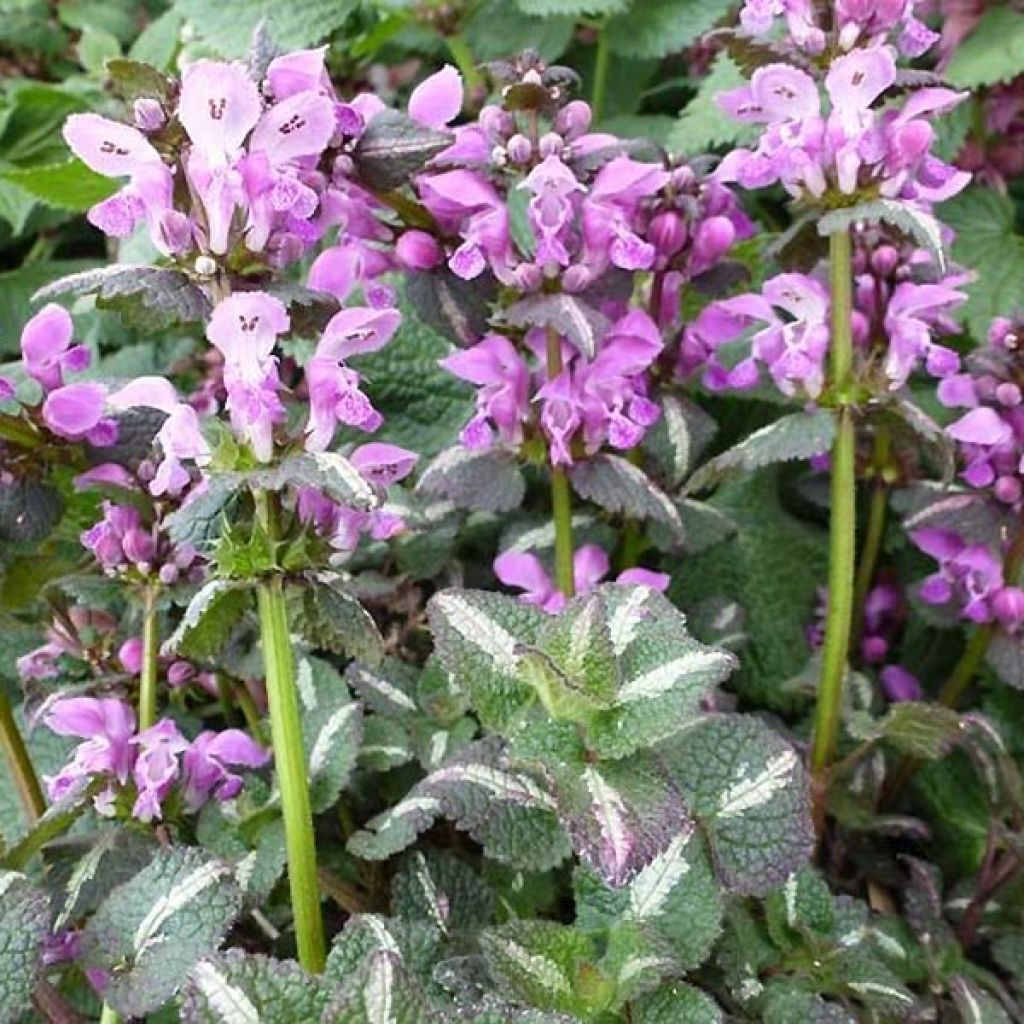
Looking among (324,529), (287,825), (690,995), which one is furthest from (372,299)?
(690,995)

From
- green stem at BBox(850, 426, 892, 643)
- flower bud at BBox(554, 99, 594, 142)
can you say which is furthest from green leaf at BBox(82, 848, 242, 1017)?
green stem at BBox(850, 426, 892, 643)

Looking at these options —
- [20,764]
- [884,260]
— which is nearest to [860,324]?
[884,260]

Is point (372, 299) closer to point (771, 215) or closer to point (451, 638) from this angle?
point (451, 638)

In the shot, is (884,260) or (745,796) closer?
(745,796)

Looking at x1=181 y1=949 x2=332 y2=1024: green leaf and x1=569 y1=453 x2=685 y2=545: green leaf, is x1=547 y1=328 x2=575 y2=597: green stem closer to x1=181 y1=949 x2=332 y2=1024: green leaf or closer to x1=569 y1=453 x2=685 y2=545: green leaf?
x1=569 y1=453 x2=685 y2=545: green leaf

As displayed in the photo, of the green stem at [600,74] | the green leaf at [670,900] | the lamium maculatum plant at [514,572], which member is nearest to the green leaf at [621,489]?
the lamium maculatum plant at [514,572]

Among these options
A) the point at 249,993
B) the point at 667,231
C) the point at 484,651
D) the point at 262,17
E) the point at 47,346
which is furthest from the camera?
the point at 262,17

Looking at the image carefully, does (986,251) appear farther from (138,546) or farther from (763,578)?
(138,546)
